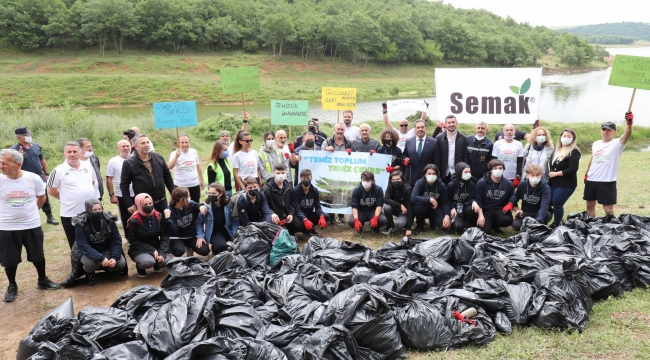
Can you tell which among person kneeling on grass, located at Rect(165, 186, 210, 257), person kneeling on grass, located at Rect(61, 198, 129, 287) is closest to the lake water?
person kneeling on grass, located at Rect(165, 186, 210, 257)

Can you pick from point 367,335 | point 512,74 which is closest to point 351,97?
point 512,74

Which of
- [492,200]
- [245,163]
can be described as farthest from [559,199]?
[245,163]

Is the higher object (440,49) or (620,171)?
(440,49)

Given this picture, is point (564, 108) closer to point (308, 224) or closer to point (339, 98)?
point (339, 98)

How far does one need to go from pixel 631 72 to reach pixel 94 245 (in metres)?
8.31

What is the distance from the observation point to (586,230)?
19.5ft

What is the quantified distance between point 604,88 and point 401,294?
45964mm

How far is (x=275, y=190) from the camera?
22.7 ft

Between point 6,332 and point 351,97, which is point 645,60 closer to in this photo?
point 351,97

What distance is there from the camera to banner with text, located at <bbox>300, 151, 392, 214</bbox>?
25.3 ft

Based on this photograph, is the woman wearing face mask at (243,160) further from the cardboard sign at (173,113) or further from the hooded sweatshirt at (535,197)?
the hooded sweatshirt at (535,197)

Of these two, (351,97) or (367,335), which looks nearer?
(367,335)

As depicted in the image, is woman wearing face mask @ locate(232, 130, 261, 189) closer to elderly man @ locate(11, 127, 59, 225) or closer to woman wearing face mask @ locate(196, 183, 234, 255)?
woman wearing face mask @ locate(196, 183, 234, 255)

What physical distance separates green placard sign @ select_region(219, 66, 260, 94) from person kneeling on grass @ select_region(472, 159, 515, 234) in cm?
467
